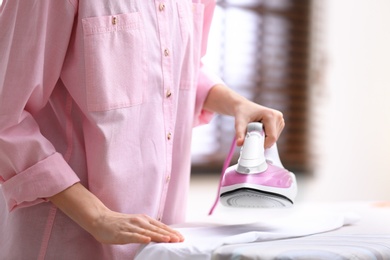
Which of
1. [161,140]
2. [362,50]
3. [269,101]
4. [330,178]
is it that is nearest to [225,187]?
[161,140]

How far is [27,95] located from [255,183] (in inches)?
14.0

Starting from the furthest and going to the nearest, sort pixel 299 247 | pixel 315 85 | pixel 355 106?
1. pixel 355 106
2. pixel 315 85
3. pixel 299 247

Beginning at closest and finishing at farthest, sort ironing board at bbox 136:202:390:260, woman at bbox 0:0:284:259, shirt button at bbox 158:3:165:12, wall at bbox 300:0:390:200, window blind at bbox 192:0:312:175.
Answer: ironing board at bbox 136:202:390:260 < woman at bbox 0:0:284:259 < shirt button at bbox 158:3:165:12 < window blind at bbox 192:0:312:175 < wall at bbox 300:0:390:200

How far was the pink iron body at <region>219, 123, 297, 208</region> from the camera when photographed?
3.17 feet

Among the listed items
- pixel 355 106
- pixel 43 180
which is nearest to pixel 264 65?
pixel 355 106

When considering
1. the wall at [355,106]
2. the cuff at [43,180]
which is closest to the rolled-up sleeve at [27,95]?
the cuff at [43,180]

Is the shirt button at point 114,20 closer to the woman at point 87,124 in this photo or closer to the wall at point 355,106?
the woman at point 87,124

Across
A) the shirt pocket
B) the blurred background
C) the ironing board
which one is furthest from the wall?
the shirt pocket

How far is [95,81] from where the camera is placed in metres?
0.95

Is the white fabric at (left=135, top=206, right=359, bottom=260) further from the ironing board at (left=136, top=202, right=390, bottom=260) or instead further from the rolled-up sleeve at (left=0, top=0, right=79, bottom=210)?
the rolled-up sleeve at (left=0, top=0, right=79, bottom=210)

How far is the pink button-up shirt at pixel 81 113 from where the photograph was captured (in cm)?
91

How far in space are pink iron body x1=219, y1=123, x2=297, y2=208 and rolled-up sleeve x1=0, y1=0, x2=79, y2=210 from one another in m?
0.24

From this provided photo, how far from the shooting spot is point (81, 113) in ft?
3.22

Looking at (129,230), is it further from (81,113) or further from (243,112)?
(243,112)
